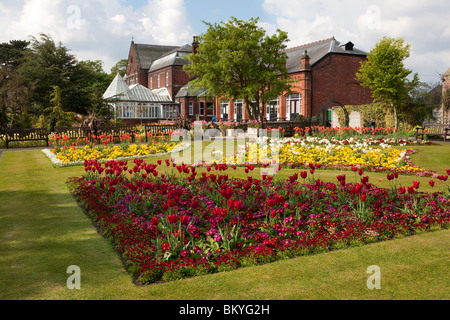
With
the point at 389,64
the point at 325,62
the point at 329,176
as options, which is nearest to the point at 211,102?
Answer: the point at 325,62

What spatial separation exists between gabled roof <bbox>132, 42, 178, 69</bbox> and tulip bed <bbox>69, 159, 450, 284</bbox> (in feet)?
209

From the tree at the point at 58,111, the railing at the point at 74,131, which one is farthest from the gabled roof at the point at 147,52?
the railing at the point at 74,131

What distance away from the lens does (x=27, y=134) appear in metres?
23.6

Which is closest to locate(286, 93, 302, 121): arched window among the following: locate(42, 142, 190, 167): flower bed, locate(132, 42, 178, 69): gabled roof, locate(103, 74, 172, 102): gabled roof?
locate(42, 142, 190, 167): flower bed

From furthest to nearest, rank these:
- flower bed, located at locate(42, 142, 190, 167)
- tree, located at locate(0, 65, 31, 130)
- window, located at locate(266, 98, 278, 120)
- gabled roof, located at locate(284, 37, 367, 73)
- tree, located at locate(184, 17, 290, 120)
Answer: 1. window, located at locate(266, 98, 278, 120)
2. gabled roof, located at locate(284, 37, 367, 73)
3. tree, located at locate(0, 65, 31, 130)
4. tree, located at locate(184, 17, 290, 120)
5. flower bed, located at locate(42, 142, 190, 167)

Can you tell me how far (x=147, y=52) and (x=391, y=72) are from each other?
163 ft

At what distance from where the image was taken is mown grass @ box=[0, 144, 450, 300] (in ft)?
13.5

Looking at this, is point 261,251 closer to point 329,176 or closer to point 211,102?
point 329,176

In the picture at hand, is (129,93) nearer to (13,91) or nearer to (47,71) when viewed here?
(47,71)

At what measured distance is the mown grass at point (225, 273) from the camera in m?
4.10

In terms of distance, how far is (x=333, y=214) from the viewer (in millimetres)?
6414

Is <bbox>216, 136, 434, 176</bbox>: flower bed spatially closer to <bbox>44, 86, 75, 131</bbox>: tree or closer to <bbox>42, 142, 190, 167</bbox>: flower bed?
<bbox>42, 142, 190, 167</bbox>: flower bed

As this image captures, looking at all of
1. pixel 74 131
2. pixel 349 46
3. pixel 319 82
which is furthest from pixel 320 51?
pixel 74 131

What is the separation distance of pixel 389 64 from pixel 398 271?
28.6 meters
